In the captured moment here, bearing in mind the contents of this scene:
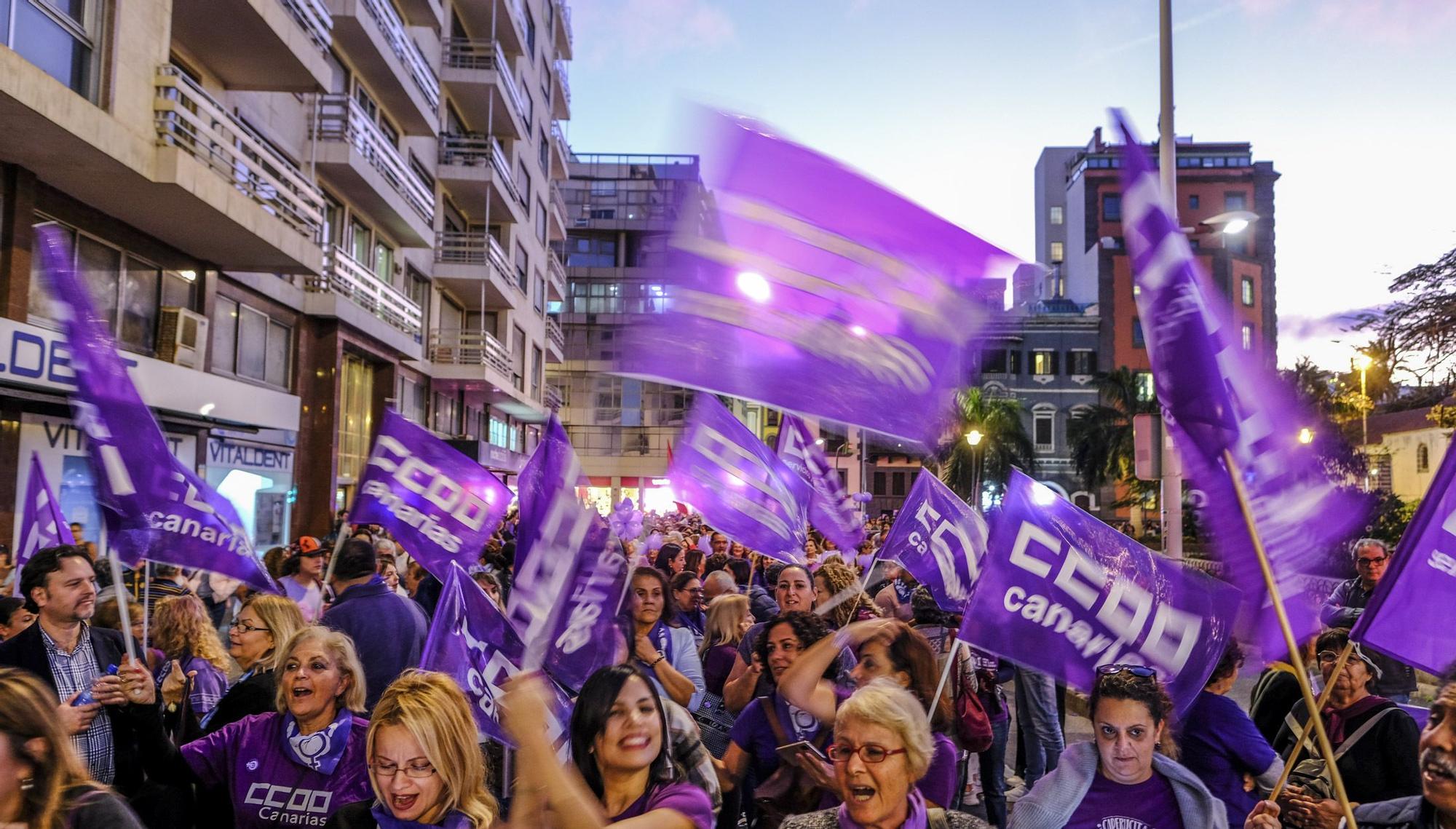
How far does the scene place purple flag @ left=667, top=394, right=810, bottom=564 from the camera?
7867 mm

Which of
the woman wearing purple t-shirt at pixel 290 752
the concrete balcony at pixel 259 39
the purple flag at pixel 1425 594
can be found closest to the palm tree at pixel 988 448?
the concrete balcony at pixel 259 39

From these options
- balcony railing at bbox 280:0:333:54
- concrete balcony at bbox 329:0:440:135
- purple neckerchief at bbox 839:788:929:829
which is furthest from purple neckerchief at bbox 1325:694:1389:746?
concrete balcony at bbox 329:0:440:135

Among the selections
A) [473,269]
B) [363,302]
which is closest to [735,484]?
[363,302]

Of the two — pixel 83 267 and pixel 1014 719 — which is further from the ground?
pixel 83 267

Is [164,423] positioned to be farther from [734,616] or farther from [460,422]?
[460,422]

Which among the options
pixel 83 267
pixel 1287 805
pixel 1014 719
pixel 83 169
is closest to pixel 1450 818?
pixel 1287 805

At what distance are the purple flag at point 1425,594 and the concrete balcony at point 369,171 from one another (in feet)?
61.8

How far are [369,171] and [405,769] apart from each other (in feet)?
62.7

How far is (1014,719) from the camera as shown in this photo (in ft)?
37.3

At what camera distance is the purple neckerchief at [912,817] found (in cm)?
302

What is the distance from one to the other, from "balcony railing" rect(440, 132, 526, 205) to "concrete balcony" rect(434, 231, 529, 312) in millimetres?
1897

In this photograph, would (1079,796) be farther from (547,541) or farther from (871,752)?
(547,541)

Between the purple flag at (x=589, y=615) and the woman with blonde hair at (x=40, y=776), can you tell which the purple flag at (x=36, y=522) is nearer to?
the purple flag at (x=589, y=615)

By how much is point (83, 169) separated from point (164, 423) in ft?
11.8
